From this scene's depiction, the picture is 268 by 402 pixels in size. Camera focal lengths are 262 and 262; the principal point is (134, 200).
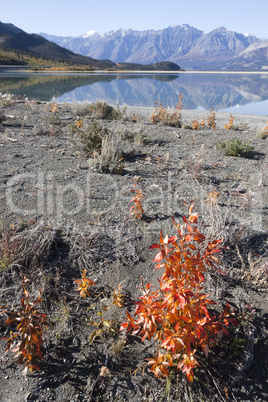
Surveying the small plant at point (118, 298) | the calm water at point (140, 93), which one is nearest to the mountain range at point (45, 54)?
the calm water at point (140, 93)

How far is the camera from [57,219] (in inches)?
134

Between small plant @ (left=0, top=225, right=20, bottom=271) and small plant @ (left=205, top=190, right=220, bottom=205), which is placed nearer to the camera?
small plant @ (left=0, top=225, right=20, bottom=271)

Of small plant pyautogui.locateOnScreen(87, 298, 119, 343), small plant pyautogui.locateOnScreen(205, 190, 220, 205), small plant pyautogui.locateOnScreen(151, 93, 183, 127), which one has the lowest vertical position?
small plant pyautogui.locateOnScreen(87, 298, 119, 343)

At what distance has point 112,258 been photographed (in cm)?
298

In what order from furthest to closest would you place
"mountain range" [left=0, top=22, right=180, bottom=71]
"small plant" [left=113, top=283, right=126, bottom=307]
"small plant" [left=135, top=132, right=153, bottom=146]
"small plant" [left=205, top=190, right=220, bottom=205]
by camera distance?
"mountain range" [left=0, top=22, right=180, bottom=71] < "small plant" [left=135, top=132, right=153, bottom=146] < "small plant" [left=205, top=190, right=220, bottom=205] < "small plant" [left=113, top=283, right=126, bottom=307]

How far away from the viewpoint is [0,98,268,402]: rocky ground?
1.92 metres

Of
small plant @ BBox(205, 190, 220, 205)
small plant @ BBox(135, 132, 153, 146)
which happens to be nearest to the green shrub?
small plant @ BBox(135, 132, 153, 146)

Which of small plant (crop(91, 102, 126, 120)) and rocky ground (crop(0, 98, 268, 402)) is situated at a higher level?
small plant (crop(91, 102, 126, 120))

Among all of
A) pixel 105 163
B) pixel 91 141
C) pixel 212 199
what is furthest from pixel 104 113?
pixel 212 199

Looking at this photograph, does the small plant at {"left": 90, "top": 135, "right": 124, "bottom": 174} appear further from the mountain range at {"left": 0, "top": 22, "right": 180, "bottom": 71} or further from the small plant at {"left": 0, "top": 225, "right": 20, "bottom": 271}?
the mountain range at {"left": 0, "top": 22, "right": 180, "bottom": 71}

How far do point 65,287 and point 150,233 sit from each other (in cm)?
119

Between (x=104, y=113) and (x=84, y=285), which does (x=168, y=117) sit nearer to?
(x=104, y=113)

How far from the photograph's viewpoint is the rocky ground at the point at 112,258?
6.29 ft

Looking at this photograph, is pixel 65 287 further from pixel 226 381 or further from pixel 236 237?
pixel 236 237
